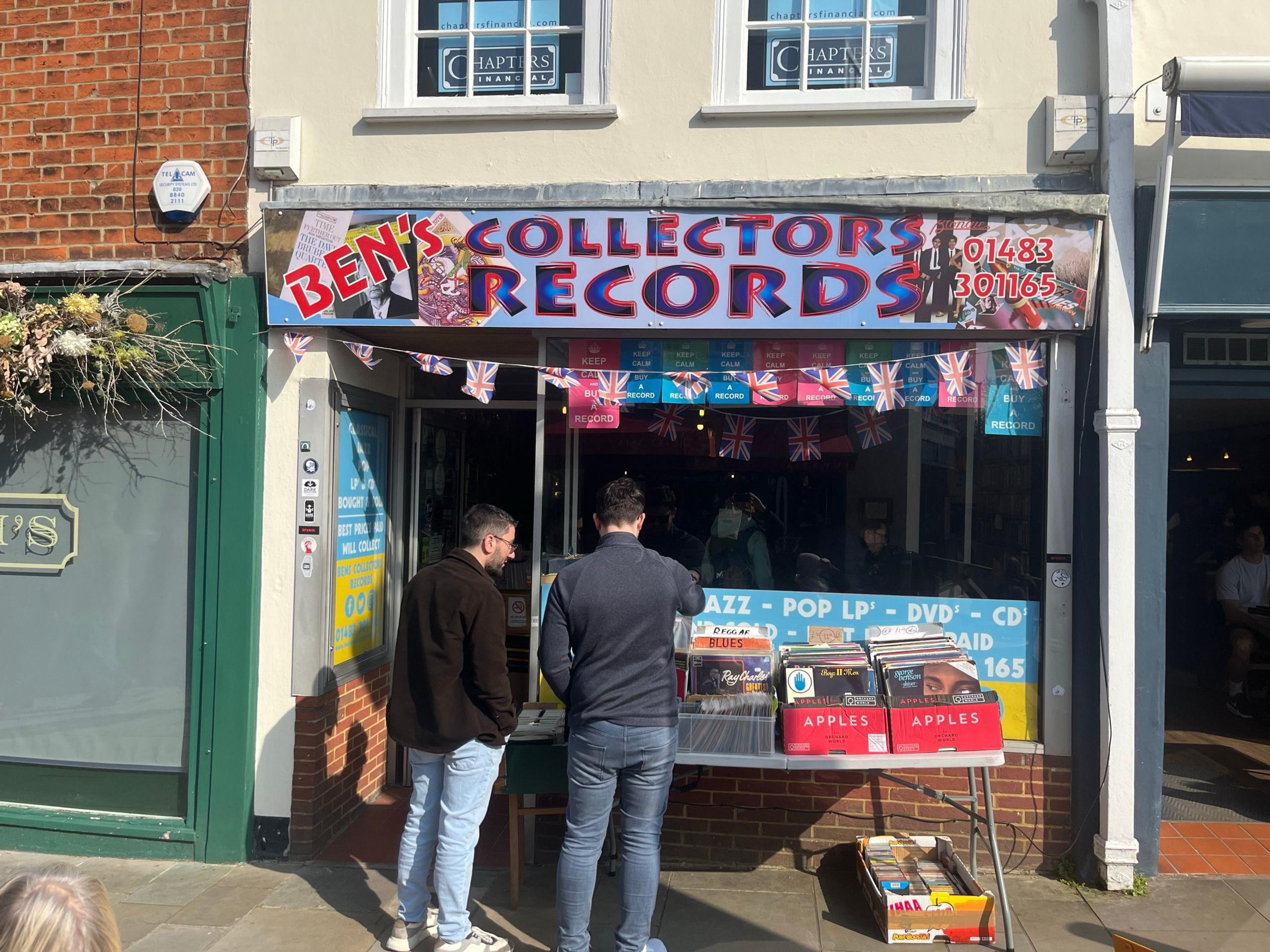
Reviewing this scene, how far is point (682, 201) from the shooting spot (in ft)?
16.6

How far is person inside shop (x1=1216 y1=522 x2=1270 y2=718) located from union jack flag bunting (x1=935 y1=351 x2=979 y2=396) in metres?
4.34

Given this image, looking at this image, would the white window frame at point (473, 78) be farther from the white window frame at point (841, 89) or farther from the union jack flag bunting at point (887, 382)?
the union jack flag bunting at point (887, 382)

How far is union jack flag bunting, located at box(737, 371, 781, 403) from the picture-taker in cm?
516

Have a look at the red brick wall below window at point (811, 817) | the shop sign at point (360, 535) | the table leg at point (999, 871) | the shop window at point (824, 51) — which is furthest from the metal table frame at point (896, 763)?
the shop window at point (824, 51)

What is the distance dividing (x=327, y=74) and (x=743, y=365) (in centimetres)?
277

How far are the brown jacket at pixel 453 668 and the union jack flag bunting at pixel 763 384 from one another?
181 cm

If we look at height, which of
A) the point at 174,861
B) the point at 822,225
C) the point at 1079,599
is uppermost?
the point at 822,225

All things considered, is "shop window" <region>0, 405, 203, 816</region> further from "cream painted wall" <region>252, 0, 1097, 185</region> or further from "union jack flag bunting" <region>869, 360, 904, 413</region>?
"union jack flag bunting" <region>869, 360, 904, 413</region>

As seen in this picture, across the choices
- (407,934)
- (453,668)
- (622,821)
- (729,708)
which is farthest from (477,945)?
(729,708)

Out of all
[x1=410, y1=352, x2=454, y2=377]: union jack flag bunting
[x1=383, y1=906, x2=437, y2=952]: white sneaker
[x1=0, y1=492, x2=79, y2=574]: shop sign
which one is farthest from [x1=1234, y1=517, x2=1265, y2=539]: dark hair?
[x1=0, y1=492, x2=79, y2=574]: shop sign

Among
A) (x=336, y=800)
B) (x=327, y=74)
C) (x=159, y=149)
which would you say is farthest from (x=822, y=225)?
(x=336, y=800)

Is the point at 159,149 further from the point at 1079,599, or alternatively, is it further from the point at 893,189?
the point at 1079,599

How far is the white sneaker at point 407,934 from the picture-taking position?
4.25m

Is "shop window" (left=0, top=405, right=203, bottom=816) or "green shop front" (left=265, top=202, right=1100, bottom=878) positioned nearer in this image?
"green shop front" (left=265, top=202, right=1100, bottom=878)
